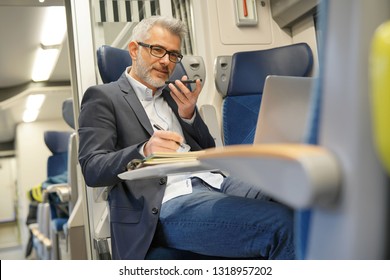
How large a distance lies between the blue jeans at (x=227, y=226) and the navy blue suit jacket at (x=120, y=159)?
0.06 meters

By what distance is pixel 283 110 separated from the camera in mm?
926

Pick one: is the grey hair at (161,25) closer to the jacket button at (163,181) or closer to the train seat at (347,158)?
the jacket button at (163,181)

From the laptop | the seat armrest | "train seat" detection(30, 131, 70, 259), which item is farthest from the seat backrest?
"train seat" detection(30, 131, 70, 259)

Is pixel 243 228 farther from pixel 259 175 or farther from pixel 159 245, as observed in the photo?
pixel 259 175

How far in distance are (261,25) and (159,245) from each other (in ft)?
4.84

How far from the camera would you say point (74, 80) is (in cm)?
215

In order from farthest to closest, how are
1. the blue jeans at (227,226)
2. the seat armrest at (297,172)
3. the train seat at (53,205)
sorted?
the train seat at (53,205)
the blue jeans at (227,226)
the seat armrest at (297,172)

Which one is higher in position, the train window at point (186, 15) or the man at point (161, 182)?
the train window at point (186, 15)

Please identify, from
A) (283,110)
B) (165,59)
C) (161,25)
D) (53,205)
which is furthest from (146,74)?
(53,205)

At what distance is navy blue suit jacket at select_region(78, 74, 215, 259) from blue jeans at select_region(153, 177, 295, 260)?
0.06 metres

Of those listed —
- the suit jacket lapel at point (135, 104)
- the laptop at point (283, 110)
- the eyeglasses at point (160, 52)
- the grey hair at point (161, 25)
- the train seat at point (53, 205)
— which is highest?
the grey hair at point (161, 25)

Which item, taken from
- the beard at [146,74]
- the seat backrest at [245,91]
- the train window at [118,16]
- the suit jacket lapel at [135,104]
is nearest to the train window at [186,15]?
the train window at [118,16]

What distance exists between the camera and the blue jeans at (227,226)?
41.5 inches

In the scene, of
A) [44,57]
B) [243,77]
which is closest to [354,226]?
[243,77]
